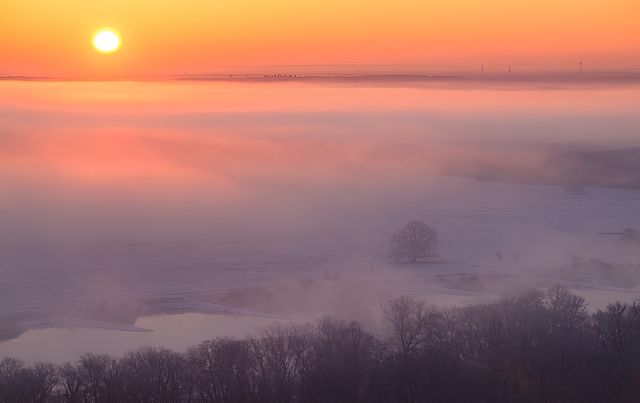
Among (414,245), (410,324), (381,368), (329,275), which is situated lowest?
(381,368)

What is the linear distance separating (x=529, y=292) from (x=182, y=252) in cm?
858

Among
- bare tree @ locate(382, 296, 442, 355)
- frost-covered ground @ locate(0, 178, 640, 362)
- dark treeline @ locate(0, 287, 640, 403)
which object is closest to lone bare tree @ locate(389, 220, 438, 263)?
frost-covered ground @ locate(0, 178, 640, 362)

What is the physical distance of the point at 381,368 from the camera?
33.3 feet

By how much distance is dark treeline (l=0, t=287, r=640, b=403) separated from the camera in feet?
31.6

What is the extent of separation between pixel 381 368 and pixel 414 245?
9.34m

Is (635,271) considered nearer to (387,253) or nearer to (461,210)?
(387,253)

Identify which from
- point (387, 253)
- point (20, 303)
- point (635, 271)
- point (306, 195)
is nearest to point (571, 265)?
point (635, 271)

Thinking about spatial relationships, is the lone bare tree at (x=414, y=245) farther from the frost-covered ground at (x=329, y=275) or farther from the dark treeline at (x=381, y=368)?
the dark treeline at (x=381, y=368)

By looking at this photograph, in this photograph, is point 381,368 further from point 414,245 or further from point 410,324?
point 414,245

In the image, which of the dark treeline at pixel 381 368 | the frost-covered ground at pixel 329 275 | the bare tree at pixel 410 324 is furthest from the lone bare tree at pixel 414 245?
the dark treeline at pixel 381 368

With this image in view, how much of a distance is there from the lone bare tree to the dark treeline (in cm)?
712

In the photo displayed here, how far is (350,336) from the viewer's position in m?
11.2

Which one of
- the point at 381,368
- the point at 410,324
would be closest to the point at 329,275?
the point at 410,324

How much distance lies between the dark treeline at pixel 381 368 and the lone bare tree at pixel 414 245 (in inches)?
280
